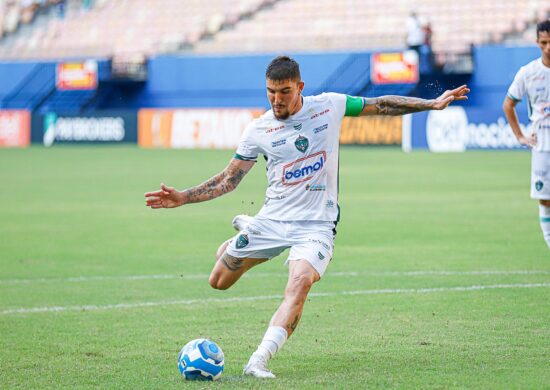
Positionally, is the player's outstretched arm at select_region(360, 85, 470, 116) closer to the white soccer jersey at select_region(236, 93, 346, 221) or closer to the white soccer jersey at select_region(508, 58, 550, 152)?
the white soccer jersey at select_region(236, 93, 346, 221)

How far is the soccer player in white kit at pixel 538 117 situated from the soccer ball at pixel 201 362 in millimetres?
4468

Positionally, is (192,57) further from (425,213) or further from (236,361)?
(236,361)

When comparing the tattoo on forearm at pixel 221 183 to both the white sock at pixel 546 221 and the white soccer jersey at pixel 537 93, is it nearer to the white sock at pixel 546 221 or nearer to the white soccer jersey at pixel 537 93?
the white soccer jersey at pixel 537 93

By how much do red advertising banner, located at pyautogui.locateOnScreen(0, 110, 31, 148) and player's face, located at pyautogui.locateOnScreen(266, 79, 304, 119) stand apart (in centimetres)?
3629

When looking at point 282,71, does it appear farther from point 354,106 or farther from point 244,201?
point 244,201

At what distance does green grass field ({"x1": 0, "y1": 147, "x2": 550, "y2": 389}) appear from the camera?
6.30 metres

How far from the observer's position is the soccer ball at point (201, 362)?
594 centimetres

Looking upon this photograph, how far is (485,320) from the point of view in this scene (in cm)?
788

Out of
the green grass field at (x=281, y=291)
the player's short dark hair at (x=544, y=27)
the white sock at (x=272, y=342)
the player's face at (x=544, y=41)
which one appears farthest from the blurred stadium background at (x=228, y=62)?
the white sock at (x=272, y=342)

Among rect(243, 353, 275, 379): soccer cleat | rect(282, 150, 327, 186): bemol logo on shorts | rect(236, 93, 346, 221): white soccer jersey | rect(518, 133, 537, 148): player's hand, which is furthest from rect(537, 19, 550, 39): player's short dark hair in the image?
rect(243, 353, 275, 379): soccer cleat

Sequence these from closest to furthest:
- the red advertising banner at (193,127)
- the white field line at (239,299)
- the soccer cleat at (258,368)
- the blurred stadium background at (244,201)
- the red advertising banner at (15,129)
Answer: the soccer cleat at (258,368) < the blurred stadium background at (244,201) < the white field line at (239,299) < the red advertising banner at (193,127) < the red advertising banner at (15,129)

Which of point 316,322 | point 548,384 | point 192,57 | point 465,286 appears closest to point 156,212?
point 465,286

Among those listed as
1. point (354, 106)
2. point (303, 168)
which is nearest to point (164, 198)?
point (303, 168)

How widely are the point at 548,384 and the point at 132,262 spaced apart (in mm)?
6736
